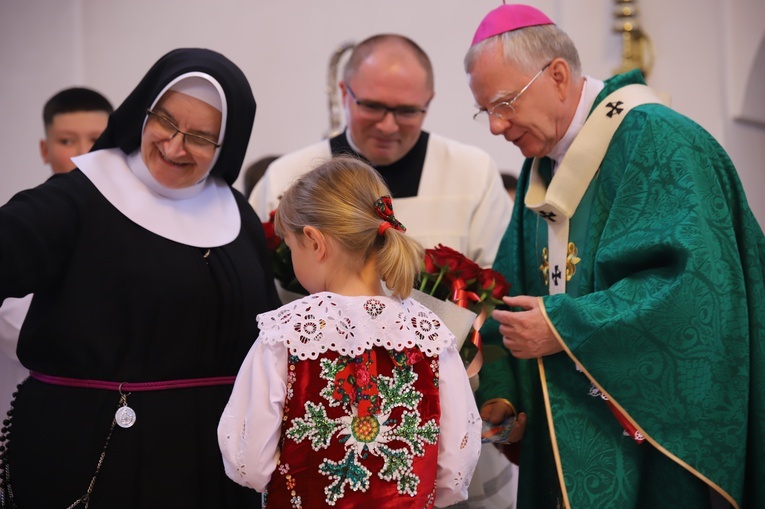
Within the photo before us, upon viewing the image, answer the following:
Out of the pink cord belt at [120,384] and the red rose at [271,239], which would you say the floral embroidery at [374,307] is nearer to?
the pink cord belt at [120,384]

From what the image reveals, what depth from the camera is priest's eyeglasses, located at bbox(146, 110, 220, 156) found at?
312 cm

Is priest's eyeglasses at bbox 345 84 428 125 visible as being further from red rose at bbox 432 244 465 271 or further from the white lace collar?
the white lace collar

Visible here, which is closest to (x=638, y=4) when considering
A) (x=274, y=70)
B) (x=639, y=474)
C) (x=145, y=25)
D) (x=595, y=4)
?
(x=595, y=4)

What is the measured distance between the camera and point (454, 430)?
266 centimetres

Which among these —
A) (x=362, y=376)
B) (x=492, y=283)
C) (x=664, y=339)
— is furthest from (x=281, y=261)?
(x=664, y=339)

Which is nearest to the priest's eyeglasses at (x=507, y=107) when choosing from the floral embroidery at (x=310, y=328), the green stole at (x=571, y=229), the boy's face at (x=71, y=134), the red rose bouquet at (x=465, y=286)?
the green stole at (x=571, y=229)

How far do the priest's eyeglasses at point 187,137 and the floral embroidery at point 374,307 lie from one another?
0.95 m

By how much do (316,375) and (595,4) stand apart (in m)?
5.06

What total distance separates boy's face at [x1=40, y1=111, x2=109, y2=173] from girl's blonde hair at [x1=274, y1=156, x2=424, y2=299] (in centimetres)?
223

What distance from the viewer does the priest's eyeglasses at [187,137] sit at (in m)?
3.12

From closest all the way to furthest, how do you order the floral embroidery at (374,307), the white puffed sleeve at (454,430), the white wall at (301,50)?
1. the floral embroidery at (374,307)
2. the white puffed sleeve at (454,430)
3. the white wall at (301,50)

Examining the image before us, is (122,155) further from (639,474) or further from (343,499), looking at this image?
(639,474)

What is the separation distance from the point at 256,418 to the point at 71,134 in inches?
103

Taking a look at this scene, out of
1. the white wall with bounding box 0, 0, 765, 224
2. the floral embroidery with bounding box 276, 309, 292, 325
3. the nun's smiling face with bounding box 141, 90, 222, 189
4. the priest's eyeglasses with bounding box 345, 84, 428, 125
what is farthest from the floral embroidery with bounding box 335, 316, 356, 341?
the white wall with bounding box 0, 0, 765, 224
